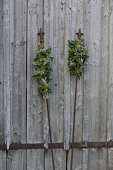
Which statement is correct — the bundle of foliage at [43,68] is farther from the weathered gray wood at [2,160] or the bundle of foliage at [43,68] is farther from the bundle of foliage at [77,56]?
the weathered gray wood at [2,160]

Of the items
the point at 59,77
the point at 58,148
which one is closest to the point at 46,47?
the point at 59,77

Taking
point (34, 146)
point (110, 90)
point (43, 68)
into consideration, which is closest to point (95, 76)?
point (110, 90)

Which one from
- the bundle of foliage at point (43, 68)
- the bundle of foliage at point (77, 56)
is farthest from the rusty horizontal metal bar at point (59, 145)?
the bundle of foliage at point (77, 56)

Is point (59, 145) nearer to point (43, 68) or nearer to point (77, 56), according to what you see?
point (43, 68)

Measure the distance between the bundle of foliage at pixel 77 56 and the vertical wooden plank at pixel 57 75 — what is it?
Answer: 0.30 ft

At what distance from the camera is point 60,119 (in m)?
2.52

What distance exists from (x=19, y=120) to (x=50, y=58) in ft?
2.21

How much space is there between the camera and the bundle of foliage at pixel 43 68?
2381 mm

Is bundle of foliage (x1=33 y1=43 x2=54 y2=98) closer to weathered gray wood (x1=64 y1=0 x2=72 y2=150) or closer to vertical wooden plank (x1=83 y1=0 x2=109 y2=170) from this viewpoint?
weathered gray wood (x1=64 y1=0 x2=72 y2=150)

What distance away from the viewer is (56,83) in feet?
8.21

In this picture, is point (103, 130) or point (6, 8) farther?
point (103, 130)

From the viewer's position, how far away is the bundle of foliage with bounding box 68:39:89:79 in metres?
2.41

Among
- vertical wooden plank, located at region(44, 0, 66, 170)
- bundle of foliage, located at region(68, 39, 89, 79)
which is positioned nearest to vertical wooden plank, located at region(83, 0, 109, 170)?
bundle of foliage, located at region(68, 39, 89, 79)

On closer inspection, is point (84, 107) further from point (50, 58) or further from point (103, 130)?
point (50, 58)
